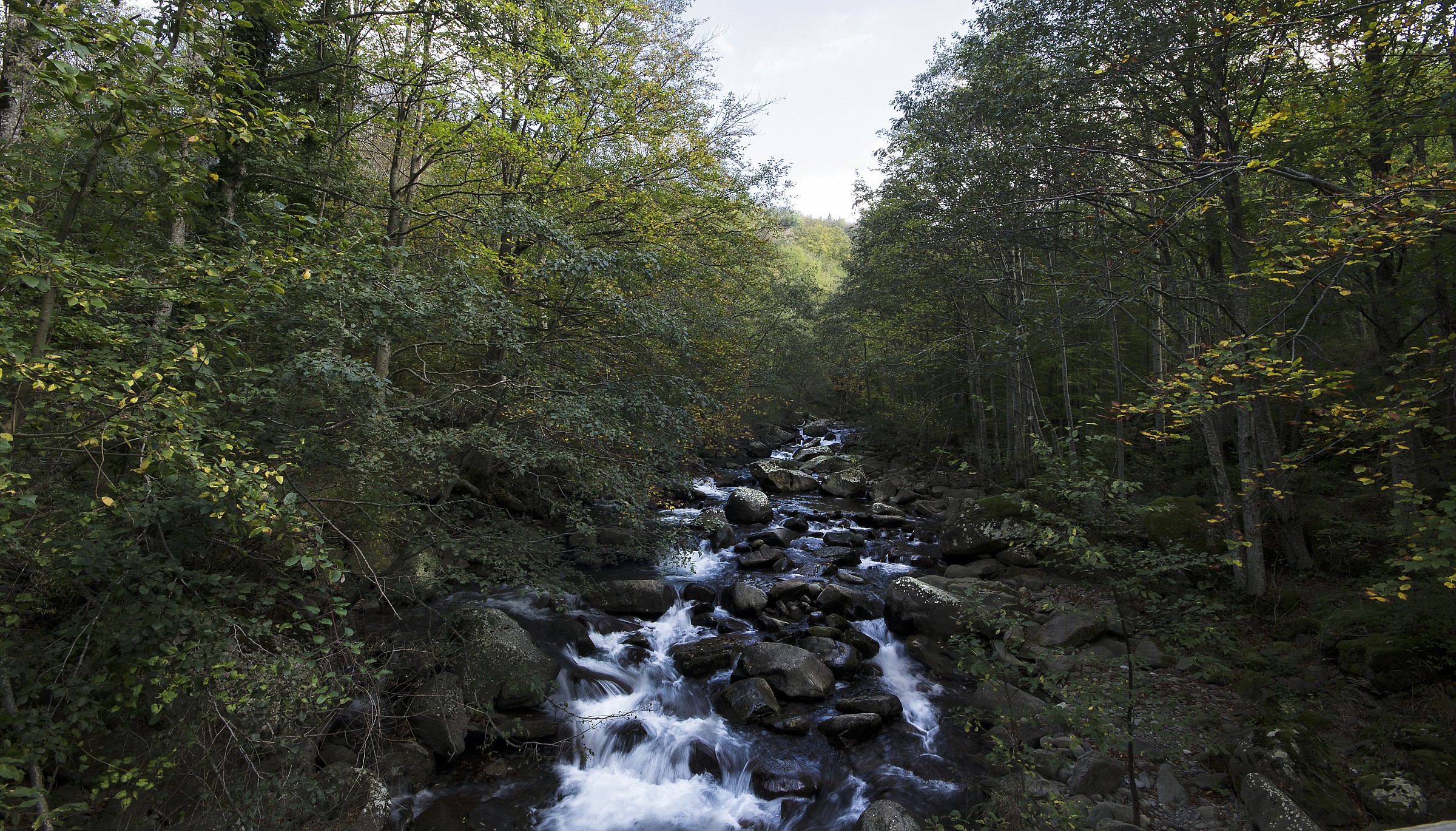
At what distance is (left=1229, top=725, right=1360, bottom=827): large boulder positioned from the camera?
4.68 metres

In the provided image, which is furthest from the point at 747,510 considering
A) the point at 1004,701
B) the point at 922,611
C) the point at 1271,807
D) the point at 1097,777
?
the point at 1271,807

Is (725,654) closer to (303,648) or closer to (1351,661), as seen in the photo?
(303,648)

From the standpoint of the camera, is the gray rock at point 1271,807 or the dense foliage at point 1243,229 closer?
the gray rock at point 1271,807

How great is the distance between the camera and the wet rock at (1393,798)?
4.42 metres

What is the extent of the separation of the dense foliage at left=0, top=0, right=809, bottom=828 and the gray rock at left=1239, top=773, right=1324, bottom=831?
6.32 metres

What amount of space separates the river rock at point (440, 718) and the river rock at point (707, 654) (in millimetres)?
3069

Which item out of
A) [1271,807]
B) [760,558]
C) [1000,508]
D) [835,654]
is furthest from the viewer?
[1000,508]

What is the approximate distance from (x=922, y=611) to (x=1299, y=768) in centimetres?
501

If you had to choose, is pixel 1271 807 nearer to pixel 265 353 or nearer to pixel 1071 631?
pixel 1071 631

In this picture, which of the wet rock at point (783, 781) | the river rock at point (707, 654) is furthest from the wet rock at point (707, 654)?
the wet rock at point (783, 781)

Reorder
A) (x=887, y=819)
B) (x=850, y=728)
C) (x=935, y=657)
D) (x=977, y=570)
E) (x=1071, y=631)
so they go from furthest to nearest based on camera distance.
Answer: (x=977, y=570) → (x=935, y=657) → (x=1071, y=631) → (x=850, y=728) → (x=887, y=819)

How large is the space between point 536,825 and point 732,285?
500 inches

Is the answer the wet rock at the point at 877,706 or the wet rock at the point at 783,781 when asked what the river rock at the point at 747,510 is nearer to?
the wet rock at the point at 877,706

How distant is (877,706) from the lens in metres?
7.69
